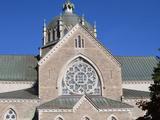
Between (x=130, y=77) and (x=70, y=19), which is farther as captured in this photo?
(x=70, y=19)

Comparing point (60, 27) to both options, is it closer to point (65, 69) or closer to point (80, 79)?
point (65, 69)

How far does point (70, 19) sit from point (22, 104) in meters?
22.0

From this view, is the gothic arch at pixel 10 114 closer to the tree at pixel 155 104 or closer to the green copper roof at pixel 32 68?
the green copper roof at pixel 32 68

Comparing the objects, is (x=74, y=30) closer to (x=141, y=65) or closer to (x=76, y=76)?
(x=76, y=76)

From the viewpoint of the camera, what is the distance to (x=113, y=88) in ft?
194

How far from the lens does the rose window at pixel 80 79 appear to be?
58.3 m

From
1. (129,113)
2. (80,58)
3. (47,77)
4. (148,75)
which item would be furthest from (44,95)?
(148,75)

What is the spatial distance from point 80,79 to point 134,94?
795 cm

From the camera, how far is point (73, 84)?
58.5m

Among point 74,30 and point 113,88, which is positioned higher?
point 74,30

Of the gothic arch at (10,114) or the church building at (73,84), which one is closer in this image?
the church building at (73,84)

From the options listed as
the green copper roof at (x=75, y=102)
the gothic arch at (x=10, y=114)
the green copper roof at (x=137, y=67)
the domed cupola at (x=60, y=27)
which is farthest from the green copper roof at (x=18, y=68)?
the green copper roof at (x=137, y=67)

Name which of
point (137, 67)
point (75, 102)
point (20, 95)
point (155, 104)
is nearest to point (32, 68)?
point (20, 95)

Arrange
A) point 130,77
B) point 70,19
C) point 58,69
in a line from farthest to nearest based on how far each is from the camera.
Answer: point 70,19 → point 130,77 → point 58,69
